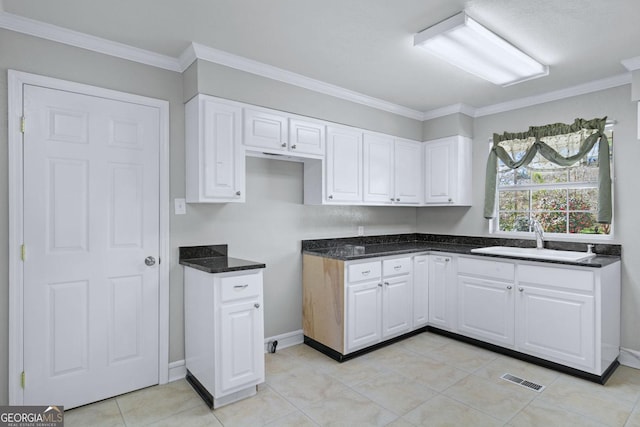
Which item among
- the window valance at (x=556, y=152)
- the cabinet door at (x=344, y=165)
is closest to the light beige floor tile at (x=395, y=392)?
the cabinet door at (x=344, y=165)

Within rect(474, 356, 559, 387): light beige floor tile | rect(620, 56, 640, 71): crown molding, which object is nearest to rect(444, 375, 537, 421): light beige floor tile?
rect(474, 356, 559, 387): light beige floor tile

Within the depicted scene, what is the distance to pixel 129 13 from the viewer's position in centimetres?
214

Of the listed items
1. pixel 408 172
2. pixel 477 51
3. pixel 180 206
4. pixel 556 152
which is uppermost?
pixel 477 51

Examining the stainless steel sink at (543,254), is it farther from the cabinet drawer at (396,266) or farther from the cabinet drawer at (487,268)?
the cabinet drawer at (396,266)

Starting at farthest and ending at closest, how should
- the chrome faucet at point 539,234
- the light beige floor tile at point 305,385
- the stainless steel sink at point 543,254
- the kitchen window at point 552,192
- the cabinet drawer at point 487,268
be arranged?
the chrome faucet at point 539,234, the kitchen window at point 552,192, the cabinet drawer at point 487,268, the stainless steel sink at point 543,254, the light beige floor tile at point 305,385

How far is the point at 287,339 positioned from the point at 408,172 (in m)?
2.22

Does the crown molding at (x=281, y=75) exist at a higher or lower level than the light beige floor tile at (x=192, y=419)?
higher

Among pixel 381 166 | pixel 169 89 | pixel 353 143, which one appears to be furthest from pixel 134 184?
pixel 381 166

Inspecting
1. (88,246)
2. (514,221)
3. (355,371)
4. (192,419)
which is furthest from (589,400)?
(88,246)

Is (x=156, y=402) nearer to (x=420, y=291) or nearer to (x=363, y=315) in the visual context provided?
(x=363, y=315)

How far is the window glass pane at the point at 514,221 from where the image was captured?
3801mm

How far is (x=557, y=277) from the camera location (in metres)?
2.90

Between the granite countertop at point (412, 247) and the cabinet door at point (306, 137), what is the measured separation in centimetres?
90

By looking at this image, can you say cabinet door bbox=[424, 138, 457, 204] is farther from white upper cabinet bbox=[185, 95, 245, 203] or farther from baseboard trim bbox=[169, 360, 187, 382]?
baseboard trim bbox=[169, 360, 187, 382]
